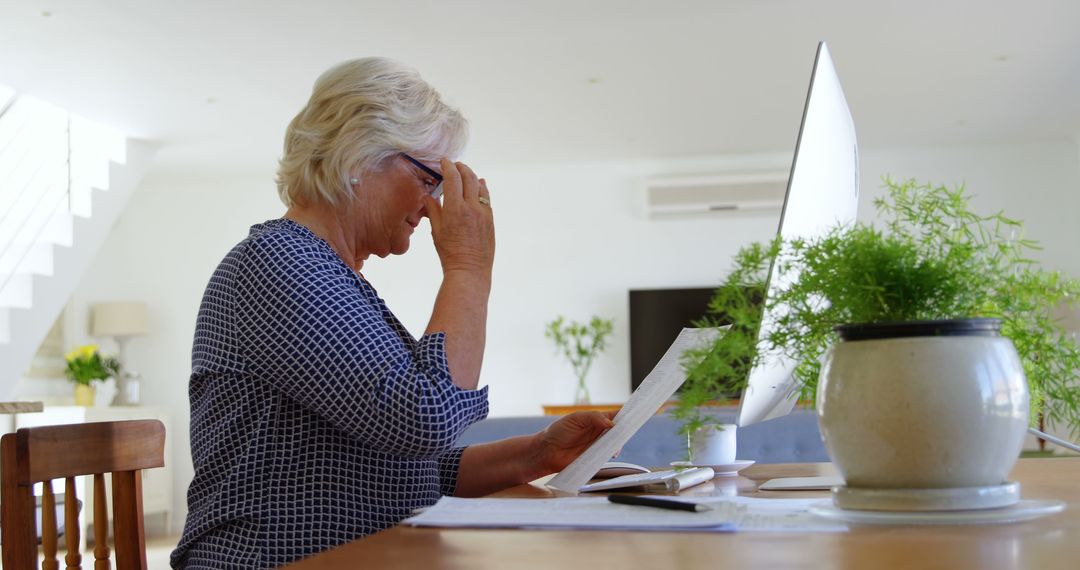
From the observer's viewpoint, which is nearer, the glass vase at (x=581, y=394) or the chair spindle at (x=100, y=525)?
the chair spindle at (x=100, y=525)

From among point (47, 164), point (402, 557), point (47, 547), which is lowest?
point (47, 547)

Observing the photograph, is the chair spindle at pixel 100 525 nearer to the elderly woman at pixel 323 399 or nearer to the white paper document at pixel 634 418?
the elderly woman at pixel 323 399

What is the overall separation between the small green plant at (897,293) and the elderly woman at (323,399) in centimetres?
37

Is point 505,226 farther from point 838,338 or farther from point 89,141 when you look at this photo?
point 838,338

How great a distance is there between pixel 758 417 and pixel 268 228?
2.15 ft

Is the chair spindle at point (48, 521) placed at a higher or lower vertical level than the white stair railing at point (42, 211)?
lower

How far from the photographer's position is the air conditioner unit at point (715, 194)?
24.1ft

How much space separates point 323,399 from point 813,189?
56 cm

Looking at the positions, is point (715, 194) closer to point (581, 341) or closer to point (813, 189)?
point (581, 341)

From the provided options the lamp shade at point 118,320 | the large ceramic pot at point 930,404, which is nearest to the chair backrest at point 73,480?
the large ceramic pot at point 930,404

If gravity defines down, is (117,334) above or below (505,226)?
below

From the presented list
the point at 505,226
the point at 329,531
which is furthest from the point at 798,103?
the point at 329,531

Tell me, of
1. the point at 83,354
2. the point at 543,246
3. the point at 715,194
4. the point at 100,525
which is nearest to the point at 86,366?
the point at 83,354

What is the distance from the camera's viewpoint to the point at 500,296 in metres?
7.66
